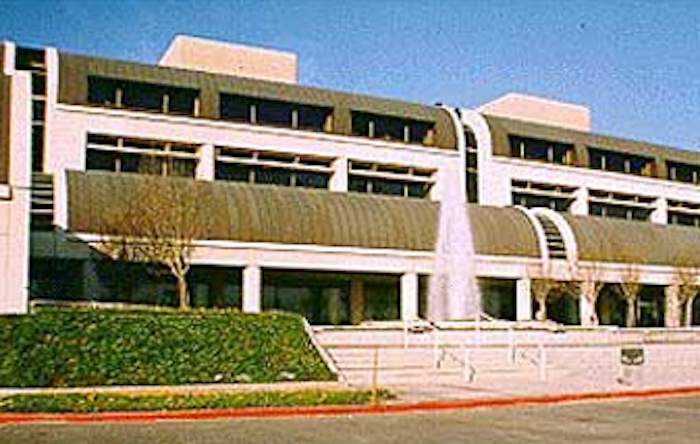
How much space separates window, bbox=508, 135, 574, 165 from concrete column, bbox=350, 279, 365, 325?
1673cm

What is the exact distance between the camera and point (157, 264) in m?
35.7

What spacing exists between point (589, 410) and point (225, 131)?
33130mm

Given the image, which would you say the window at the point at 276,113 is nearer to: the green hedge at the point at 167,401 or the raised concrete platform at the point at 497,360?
the raised concrete platform at the point at 497,360

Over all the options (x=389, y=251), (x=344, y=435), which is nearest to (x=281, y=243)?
(x=389, y=251)

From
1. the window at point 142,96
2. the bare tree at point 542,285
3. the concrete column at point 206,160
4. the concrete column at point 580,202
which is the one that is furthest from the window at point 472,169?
the window at point 142,96

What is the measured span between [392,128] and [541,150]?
11.4m

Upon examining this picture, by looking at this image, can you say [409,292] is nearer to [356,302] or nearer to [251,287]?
[356,302]

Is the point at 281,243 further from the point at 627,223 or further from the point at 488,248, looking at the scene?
the point at 627,223

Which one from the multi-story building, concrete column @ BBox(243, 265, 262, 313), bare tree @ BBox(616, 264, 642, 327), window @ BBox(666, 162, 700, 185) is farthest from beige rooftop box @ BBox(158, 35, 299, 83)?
window @ BBox(666, 162, 700, 185)

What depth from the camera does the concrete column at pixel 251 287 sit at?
128 ft

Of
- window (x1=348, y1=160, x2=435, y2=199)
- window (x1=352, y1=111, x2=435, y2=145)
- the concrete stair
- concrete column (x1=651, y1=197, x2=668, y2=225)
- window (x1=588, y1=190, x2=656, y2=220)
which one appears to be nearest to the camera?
the concrete stair

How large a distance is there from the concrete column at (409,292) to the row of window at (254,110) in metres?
12.0

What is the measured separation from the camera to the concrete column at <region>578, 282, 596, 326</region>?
4662cm

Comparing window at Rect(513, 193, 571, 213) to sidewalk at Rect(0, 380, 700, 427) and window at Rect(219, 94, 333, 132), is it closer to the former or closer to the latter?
window at Rect(219, 94, 333, 132)
